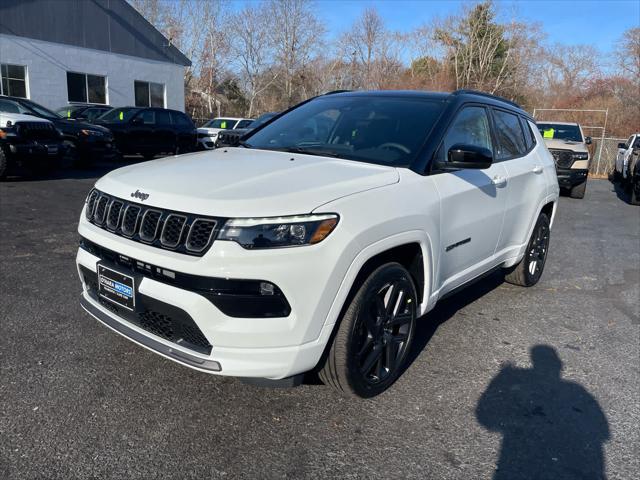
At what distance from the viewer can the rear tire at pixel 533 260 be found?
5.14 m

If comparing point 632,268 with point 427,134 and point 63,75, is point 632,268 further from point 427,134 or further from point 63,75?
point 63,75

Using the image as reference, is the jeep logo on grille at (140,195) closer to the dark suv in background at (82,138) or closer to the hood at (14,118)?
the hood at (14,118)

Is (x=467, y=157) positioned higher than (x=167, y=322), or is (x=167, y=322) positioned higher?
(x=467, y=157)

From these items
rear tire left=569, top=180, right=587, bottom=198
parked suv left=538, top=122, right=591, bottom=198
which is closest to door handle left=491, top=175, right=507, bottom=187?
parked suv left=538, top=122, right=591, bottom=198

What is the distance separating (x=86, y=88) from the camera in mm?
22328

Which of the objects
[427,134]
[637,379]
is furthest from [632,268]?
[427,134]

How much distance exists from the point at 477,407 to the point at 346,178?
152cm

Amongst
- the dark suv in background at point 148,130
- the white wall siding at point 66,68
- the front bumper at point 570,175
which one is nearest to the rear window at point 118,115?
the dark suv in background at point 148,130

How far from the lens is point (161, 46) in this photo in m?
25.4

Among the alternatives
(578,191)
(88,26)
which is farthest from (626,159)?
(88,26)

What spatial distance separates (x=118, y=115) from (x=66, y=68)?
7755mm

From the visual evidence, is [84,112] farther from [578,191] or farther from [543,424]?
[543,424]

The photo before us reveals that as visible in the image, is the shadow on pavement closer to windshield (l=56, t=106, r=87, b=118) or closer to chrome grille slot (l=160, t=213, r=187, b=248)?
chrome grille slot (l=160, t=213, r=187, b=248)

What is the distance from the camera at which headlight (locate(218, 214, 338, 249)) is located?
2.40 m
